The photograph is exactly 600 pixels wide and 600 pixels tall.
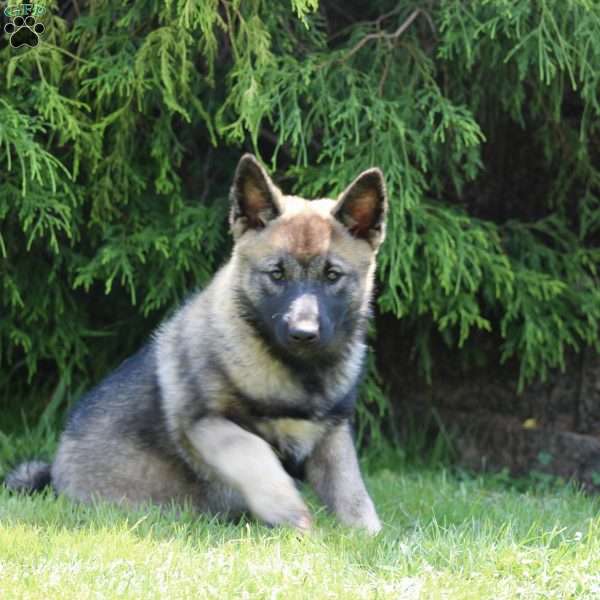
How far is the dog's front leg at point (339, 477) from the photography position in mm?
4207

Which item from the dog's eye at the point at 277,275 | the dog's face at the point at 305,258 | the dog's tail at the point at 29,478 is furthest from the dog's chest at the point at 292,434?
the dog's tail at the point at 29,478

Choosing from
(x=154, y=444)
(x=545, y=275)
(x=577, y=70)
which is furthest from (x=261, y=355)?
(x=577, y=70)

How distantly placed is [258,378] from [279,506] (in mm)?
511

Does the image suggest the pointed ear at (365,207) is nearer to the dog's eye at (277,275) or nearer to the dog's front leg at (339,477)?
the dog's eye at (277,275)

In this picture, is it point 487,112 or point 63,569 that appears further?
point 487,112

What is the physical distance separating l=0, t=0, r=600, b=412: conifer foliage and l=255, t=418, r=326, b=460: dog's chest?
4.29 ft

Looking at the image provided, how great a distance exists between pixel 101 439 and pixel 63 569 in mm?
1291

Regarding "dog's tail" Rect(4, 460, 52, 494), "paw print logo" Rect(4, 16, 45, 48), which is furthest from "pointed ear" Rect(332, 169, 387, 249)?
"paw print logo" Rect(4, 16, 45, 48)

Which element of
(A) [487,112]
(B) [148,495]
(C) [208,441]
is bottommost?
(B) [148,495]

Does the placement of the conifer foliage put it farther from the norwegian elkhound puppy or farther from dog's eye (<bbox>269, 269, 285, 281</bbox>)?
dog's eye (<bbox>269, 269, 285, 281</bbox>)

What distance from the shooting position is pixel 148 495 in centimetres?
428

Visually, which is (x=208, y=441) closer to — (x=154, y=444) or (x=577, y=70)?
(x=154, y=444)

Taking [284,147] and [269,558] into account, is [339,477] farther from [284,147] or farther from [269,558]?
[284,147]

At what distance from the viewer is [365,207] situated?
428cm
